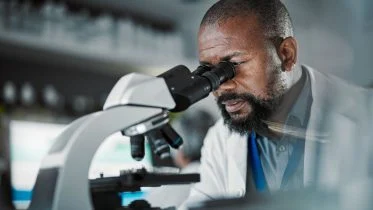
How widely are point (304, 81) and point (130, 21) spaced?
1799 millimetres

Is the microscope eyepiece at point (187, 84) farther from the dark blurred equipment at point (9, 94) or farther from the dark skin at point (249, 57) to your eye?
the dark blurred equipment at point (9, 94)

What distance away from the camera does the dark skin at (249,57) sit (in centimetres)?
83

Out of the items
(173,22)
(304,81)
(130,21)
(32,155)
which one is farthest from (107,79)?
(304,81)

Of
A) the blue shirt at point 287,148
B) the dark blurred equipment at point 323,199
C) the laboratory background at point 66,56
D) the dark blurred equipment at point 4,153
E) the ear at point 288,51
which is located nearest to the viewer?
the dark blurred equipment at point 323,199

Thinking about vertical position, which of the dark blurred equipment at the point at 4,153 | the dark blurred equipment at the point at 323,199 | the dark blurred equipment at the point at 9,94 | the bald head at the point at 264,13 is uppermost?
the bald head at the point at 264,13

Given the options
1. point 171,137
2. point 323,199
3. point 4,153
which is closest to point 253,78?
point 171,137

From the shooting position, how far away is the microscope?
0.58 meters

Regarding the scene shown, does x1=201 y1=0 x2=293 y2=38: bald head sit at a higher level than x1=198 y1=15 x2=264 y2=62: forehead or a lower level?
higher

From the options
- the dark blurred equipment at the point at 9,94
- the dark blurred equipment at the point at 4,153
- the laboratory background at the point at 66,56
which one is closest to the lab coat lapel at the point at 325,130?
the laboratory background at the point at 66,56

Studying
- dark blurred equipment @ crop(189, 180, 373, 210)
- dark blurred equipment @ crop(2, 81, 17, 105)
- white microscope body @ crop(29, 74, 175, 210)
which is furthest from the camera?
dark blurred equipment @ crop(2, 81, 17, 105)

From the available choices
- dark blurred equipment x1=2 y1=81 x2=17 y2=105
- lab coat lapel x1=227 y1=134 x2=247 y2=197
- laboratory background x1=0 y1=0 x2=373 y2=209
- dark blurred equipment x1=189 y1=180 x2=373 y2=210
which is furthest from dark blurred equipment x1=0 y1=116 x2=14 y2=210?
dark blurred equipment x1=189 y1=180 x2=373 y2=210

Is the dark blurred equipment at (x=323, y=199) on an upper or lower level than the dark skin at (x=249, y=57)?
lower

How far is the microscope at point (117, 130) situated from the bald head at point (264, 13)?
0.23 metres

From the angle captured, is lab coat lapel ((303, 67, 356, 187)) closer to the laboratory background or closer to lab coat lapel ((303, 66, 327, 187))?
lab coat lapel ((303, 66, 327, 187))
